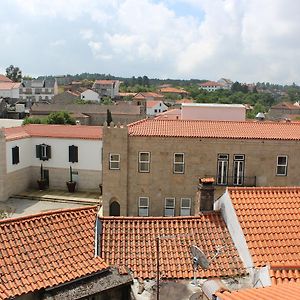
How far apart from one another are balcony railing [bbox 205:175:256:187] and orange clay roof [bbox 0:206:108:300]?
12.2 meters

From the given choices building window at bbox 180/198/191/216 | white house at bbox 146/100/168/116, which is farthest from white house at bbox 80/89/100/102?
building window at bbox 180/198/191/216

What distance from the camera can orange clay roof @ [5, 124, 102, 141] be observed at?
3111cm

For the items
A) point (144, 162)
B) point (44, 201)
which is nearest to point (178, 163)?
point (144, 162)

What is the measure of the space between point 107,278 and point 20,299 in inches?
78.7

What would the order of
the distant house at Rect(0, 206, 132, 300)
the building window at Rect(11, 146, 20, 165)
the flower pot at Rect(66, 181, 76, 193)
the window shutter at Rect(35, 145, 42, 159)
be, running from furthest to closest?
1. the window shutter at Rect(35, 145, 42, 159)
2. the flower pot at Rect(66, 181, 76, 193)
3. the building window at Rect(11, 146, 20, 165)
4. the distant house at Rect(0, 206, 132, 300)

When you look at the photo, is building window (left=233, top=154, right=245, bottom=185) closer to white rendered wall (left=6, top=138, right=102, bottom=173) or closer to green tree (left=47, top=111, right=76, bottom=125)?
white rendered wall (left=6, top=138, right=102, bottom=173)

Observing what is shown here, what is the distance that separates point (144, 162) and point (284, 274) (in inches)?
549

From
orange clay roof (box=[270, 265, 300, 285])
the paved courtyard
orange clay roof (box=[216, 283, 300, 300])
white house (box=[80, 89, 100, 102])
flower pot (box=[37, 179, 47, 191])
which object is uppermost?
white house (box=[80, 89, 100, 102])

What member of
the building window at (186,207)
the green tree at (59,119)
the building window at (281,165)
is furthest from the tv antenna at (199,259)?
the green tree at (59,119)

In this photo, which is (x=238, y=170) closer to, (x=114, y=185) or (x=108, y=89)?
(x=114, y=185)

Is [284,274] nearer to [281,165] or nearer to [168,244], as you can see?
[168,244]

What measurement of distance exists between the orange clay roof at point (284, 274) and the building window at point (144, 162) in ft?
44.8

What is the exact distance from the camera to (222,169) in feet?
74.7

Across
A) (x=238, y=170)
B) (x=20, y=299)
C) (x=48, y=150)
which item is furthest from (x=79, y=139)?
(x=20, y=299)
